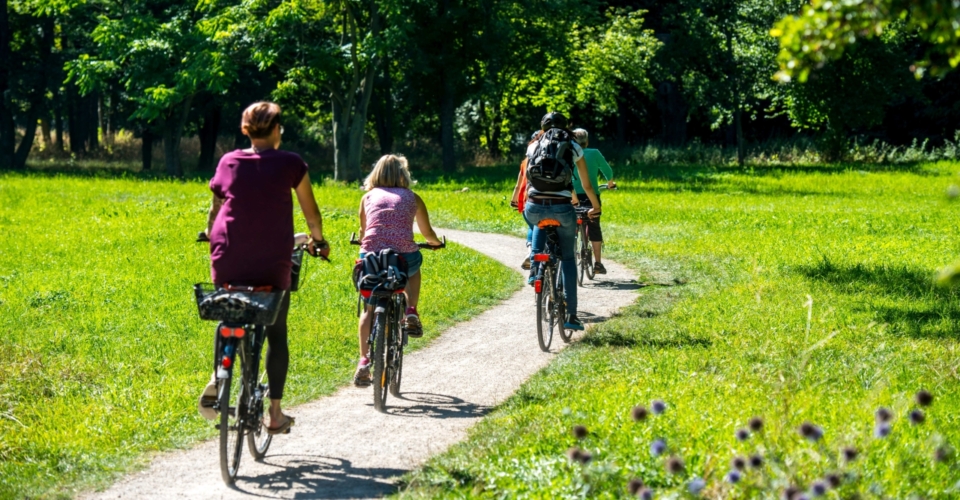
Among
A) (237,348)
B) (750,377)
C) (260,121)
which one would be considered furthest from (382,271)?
(750,377)

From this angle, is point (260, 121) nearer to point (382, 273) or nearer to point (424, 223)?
point (382, 273)

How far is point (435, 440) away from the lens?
7.07 metres

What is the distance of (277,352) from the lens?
21.0 feet

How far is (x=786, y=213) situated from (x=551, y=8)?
812 inches

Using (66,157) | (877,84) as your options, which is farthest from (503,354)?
(66,157)

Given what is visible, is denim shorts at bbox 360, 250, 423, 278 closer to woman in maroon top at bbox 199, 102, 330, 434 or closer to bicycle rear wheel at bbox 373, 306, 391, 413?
bicycle rear wheel at bbox 373, 306, 391, 413

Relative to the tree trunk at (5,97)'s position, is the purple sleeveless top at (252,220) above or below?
below

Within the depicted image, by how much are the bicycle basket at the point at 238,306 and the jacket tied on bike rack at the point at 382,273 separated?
1.94 meters

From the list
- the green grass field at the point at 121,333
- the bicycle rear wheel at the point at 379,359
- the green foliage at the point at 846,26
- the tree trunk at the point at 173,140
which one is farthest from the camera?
the tree trunk at the point at 173,140

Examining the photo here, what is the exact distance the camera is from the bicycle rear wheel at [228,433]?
5824 mm

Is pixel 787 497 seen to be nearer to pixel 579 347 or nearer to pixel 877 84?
pixel 579 347

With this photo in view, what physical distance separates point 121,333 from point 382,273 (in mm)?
4118

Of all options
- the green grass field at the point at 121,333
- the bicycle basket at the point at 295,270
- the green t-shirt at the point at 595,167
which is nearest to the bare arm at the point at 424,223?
the green grass field at the point at 121,333

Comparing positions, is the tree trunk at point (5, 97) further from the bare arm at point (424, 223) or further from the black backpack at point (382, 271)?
the black backpack at point (382, 271)
